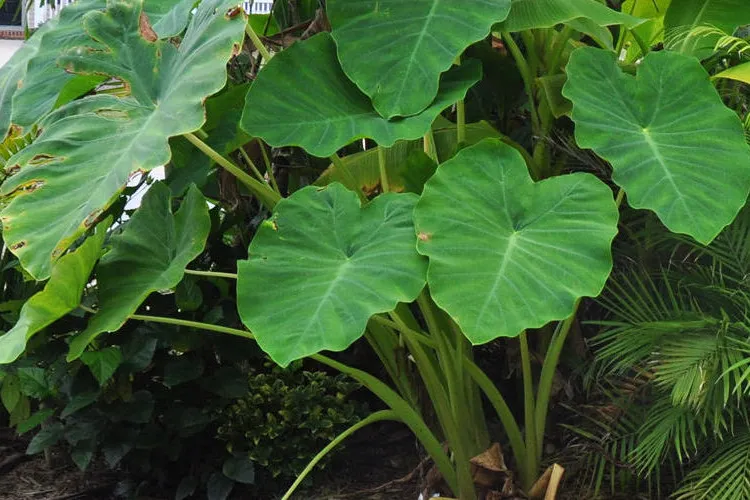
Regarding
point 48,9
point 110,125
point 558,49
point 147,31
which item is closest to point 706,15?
point 558,49

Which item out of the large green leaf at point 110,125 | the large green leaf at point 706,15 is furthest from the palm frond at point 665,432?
the large green leaf at point 110,125

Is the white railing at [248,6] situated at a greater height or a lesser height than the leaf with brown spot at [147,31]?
lesser

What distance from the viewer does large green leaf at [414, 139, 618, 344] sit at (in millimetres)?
1434

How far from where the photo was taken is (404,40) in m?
1.71

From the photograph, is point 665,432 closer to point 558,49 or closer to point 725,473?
point 725,473

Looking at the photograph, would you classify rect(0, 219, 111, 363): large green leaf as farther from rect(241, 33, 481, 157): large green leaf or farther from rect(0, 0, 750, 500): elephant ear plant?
rect(241, 33, 481, 157): large green leaf

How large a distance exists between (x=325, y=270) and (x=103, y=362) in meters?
0.78

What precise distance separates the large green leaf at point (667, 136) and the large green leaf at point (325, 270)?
0.37 meters

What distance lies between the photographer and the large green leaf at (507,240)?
143 cm

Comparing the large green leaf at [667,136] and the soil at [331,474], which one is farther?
the soil at [331,474]

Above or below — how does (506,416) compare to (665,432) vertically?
below

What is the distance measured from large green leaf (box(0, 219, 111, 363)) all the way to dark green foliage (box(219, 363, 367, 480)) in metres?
0.76

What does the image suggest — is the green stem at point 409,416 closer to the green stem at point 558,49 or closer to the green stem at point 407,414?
the green stem at point 407,414

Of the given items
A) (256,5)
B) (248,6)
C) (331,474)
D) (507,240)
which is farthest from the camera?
(256,5)
